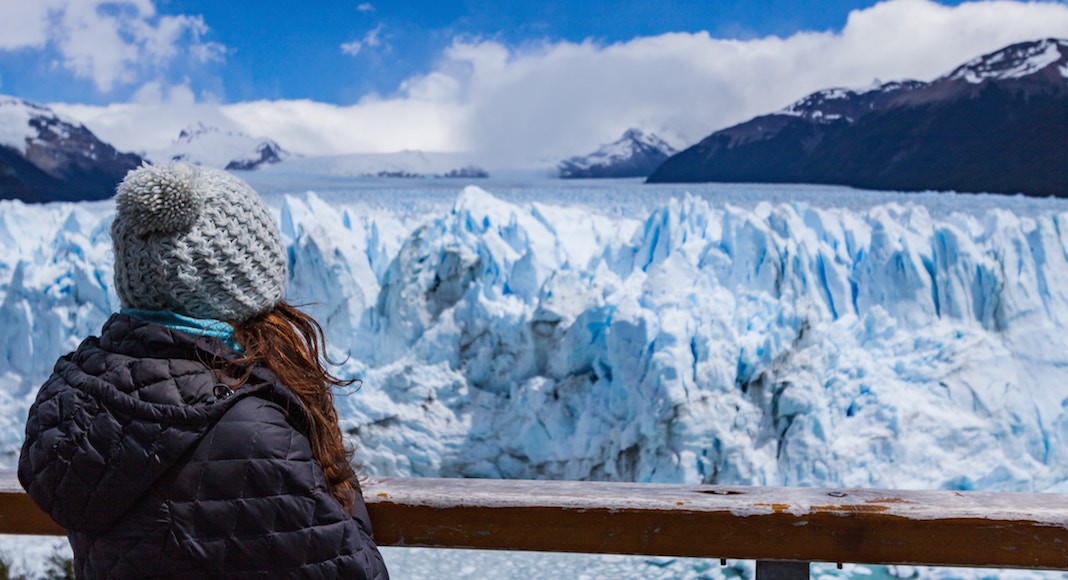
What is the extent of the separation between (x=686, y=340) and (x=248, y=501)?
3.57 metres

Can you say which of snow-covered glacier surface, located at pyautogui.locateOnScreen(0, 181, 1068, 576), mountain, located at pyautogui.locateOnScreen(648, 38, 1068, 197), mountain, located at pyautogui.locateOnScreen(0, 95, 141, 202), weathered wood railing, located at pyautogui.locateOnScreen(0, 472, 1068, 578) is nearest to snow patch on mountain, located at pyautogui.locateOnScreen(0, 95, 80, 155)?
mountain, located at pyautogui.locateOnScreen(0, 95, 141, 202)

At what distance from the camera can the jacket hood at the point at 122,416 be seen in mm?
602

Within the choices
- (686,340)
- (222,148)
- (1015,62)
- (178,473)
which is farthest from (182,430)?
(1015,62)

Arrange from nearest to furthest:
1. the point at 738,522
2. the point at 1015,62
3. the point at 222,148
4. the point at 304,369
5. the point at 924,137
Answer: the point at 304,369 → the point at 738,522 → the point at 1015,62 → the point at 924,137 → the point at 222,148

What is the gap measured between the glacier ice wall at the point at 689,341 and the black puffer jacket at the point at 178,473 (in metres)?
3.42

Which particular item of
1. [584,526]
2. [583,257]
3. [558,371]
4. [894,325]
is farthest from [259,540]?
[583,257]

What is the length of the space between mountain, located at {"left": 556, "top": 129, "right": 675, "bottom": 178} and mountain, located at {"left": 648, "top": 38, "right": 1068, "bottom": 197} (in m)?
0.10

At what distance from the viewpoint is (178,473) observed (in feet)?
2.02

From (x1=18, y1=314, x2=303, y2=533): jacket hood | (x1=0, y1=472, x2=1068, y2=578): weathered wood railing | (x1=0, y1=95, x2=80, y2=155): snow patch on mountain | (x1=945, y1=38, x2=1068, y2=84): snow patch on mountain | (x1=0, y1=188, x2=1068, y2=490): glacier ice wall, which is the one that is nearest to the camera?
(x1=18, y1=314, x2=303, y2=533): jacket hood

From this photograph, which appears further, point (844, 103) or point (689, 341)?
point (844, 103)

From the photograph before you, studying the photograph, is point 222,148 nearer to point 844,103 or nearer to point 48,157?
point 48,157

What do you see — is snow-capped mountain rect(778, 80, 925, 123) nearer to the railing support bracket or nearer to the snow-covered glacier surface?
the snow-covered glacier surface

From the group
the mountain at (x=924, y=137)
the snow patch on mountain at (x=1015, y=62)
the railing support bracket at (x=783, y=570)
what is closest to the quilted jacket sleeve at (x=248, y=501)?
the railing support bracket at (x=783, y=570)

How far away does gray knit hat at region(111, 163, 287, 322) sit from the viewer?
0.64 meters
